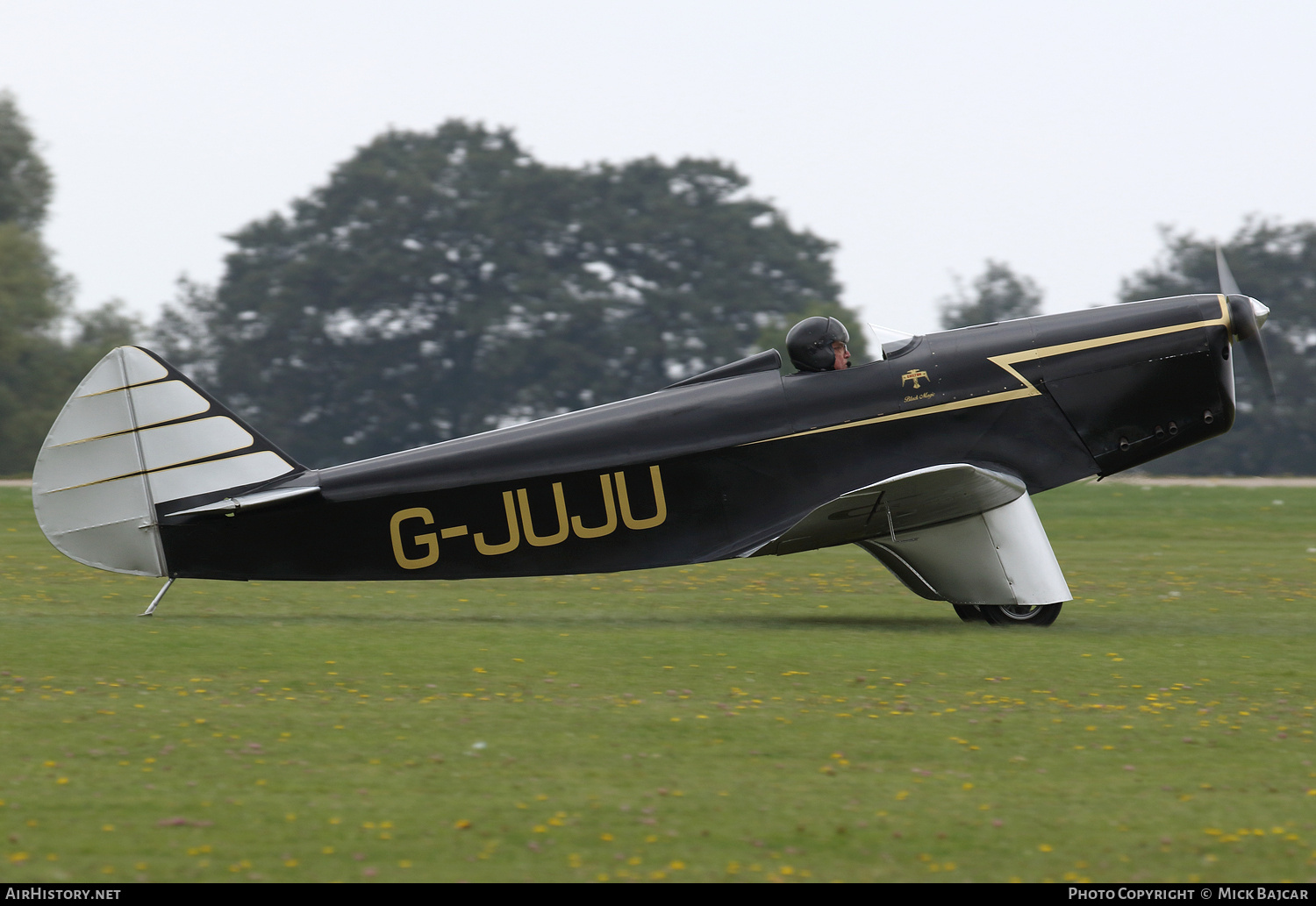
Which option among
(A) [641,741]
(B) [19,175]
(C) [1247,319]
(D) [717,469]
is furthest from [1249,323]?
(B) [19,175]

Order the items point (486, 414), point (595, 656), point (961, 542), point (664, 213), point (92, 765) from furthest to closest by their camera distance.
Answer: point (664, 213), point (486, 414), point (961, 542), point (595, 656), point (92, 765)

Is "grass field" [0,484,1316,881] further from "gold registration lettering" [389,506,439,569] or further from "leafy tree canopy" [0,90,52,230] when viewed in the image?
"leafy tree canopy" [0,90,52,230]

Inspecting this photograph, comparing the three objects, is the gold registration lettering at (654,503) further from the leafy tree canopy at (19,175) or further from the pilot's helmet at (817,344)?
the leafy tree canopy at (19,175)

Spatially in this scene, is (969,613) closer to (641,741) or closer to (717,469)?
(717,469)

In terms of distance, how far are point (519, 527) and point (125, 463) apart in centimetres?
315

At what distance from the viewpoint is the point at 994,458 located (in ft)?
38.5

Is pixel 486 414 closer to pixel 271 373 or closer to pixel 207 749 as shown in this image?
pixel 271 373

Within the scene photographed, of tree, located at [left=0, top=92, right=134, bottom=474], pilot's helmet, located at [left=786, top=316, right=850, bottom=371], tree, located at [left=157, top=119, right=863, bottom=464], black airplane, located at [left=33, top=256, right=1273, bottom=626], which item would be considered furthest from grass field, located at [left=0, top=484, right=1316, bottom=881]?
tree, located at [left=157, top=119, right=863, bottom=464]

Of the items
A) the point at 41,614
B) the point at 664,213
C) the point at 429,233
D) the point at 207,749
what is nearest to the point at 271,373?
the point at 429,233

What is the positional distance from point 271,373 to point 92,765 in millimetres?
57528

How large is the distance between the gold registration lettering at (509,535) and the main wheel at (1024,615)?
4011 mm

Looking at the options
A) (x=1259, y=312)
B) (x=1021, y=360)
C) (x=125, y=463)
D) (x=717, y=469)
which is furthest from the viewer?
(x=1259, y=312)

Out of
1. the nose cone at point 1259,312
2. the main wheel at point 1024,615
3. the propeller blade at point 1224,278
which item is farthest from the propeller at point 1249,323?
the main wheel at point 1024,615

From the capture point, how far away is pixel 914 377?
11617 mm
